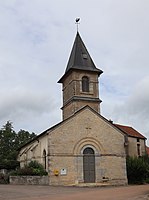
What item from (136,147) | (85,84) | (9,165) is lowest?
(9,165)

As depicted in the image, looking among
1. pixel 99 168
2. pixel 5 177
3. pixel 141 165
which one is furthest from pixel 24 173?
pixel 141 165

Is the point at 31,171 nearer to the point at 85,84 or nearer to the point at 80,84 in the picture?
the point at 80,84

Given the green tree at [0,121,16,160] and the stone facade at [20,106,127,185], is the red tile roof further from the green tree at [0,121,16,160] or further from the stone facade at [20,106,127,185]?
the green tree at [0,121,16,160]

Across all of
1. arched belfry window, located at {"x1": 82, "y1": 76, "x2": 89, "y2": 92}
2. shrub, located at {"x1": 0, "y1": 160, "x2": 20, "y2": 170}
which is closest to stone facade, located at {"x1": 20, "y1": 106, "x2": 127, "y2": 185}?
→ arched belfry window, located at {"x1": 82, "y1": 76, "x2": 89, "y2": 92}

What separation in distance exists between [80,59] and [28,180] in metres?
18.1

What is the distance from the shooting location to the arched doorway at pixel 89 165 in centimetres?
3161

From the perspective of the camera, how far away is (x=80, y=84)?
38.0 metres

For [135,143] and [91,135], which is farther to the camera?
[135,143]

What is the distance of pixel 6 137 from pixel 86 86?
2856 centimetres

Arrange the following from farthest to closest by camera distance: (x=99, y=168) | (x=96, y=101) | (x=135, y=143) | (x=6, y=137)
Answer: (x=6, y=137), (x=135, y=143), (x=96, y=101), (x=99, y=168)

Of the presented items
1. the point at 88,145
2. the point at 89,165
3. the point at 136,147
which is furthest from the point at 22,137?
the point at 89,165

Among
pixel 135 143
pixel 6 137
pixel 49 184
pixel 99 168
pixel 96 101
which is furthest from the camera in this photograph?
pixel 6 137

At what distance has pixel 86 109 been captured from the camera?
110ft

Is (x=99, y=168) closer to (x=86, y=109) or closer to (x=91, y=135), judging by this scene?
(x=91, y=135)
